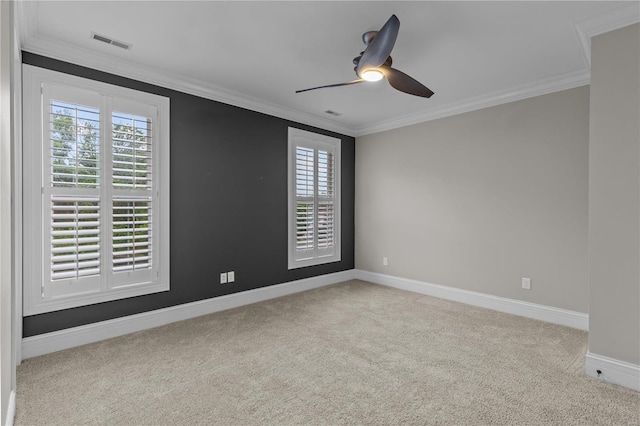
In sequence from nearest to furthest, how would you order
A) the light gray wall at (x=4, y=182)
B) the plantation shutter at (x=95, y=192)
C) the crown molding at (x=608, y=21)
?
the light gray wall at (x=4, y=182) → the crown molding at (x=608, y=21) → the plantation shutter at (x=95, y=192)

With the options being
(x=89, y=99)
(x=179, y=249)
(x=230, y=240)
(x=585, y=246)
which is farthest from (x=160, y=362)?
(x=585, y=246)

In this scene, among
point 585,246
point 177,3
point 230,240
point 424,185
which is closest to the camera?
point 177,3

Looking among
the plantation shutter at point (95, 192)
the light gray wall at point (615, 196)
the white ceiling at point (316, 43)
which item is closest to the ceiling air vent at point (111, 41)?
the white ceiling at point (316, 43)

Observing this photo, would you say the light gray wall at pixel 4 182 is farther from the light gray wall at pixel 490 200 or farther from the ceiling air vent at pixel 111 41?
the light gray wall at pixel 490 200

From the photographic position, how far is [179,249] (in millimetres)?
3586

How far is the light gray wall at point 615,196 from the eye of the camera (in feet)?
7.49

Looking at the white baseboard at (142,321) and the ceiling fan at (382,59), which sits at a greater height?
the ceiling fan at (382,59)

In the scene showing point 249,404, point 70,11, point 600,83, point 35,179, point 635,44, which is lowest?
point 249,404

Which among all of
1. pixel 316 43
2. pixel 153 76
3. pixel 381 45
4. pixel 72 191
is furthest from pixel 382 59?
pixel 72 191

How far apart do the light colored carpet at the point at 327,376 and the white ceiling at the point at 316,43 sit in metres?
2.58

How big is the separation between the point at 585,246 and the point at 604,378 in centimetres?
146

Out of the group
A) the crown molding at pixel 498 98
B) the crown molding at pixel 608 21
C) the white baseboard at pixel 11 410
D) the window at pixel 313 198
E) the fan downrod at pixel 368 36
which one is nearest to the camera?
the white baseboard at pixel 11 410

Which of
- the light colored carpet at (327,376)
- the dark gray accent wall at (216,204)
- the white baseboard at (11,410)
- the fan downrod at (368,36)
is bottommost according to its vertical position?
the light colored carpet at (327,376)

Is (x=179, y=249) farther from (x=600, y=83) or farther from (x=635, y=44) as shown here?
(x=635, y=44)
